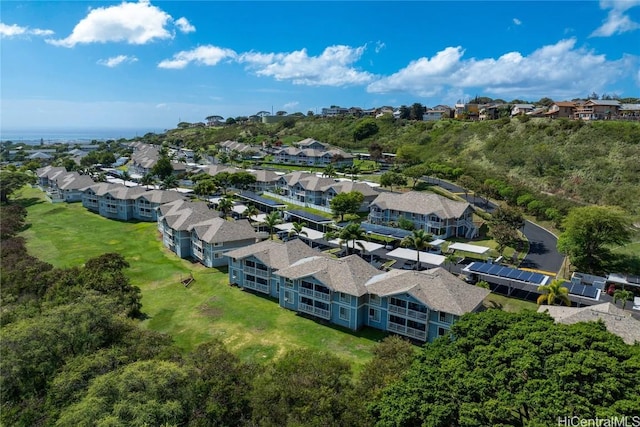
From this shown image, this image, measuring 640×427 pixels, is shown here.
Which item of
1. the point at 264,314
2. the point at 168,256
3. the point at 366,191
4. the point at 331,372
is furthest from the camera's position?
the point at 366,191

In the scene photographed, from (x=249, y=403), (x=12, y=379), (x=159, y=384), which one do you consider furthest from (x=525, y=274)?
(x=12, y=379)

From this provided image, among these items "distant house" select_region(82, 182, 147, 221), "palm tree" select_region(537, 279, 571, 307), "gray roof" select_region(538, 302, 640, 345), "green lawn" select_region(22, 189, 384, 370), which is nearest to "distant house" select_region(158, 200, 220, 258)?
"green lawn" select_region(22, 189, 384, 370)

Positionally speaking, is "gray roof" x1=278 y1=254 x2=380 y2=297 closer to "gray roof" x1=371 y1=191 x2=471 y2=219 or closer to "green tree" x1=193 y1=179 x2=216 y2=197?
"gray roof" x1=371 y1=191 x2=471 y2=219

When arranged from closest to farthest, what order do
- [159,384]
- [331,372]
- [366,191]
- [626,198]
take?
[159,384], [331,372], [626,198], [366,191]

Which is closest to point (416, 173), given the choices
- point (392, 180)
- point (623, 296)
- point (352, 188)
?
point (392, 180)

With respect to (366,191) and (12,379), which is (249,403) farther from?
(366,191)

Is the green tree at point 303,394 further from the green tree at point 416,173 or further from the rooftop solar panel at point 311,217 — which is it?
the green tree at point 416,173
